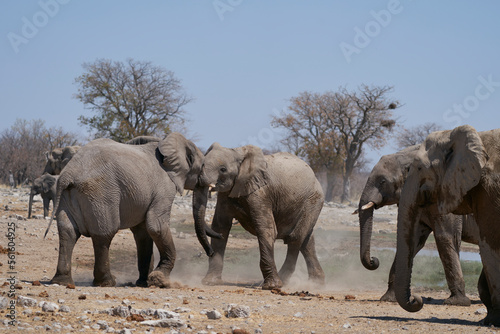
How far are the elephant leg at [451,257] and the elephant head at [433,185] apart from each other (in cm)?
199

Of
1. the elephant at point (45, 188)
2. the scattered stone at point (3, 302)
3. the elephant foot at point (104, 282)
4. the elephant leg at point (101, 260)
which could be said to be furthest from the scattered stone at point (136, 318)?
the elephant at point (45, 188)

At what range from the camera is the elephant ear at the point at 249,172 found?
1146 cm

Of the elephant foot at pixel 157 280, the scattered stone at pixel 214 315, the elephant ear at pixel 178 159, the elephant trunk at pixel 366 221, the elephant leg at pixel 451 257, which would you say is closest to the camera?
the scattered stone at pixel 214 315

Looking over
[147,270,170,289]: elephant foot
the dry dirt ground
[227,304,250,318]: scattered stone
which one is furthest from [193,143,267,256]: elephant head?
[227,304,250,318]: scattered stone

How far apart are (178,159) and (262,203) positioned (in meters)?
1.81

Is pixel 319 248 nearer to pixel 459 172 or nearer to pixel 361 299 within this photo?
pixel 361 299

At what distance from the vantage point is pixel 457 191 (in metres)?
6.95

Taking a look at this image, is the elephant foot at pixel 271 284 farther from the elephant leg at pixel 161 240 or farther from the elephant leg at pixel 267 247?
the elephant leg at pixel 161 240

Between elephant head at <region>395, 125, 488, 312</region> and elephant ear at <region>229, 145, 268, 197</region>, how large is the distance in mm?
4362

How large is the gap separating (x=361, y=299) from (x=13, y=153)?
50391 mm

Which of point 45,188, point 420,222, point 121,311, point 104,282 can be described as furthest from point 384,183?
point 45,188

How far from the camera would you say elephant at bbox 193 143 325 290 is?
11.2 meters

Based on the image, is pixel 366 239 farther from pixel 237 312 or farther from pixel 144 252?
pixel 144 252

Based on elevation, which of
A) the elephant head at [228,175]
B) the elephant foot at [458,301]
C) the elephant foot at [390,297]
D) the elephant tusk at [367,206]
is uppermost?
the elephant head at [228,175]
